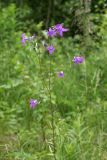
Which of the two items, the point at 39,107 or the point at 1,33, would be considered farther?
the point at 1,33

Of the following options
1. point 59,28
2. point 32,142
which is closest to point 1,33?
point 32,142

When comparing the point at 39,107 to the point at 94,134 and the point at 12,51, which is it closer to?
the point at 94,134

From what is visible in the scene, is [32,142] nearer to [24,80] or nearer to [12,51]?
[24,80]

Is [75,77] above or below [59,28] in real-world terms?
below

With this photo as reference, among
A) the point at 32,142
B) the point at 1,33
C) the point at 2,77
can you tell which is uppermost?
the point at 1,33

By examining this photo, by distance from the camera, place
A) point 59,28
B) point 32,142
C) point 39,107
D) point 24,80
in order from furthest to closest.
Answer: point 24,80 < point 39,107 < point 32,142 < point 59,28

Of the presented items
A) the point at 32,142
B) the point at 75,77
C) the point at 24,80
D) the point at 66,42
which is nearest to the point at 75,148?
the point at 32,142

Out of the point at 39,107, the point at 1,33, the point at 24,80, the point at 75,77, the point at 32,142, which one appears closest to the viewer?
the point at 32,142
